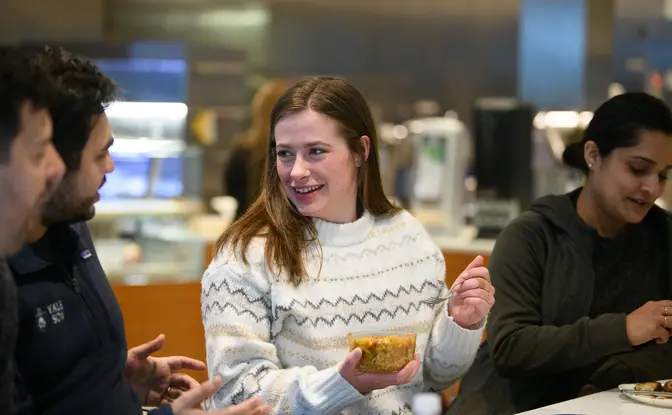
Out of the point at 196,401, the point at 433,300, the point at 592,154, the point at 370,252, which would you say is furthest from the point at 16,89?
the point at 592,154

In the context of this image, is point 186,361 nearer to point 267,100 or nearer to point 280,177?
point 280,177

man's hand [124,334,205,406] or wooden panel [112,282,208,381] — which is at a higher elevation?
man's hand [124,334,205,406]

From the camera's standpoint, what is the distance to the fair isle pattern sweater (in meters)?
1.91

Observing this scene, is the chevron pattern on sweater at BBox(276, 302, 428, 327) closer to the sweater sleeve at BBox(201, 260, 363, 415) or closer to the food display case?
the sweater sleeve at BBox(201, 260, 363, 415)

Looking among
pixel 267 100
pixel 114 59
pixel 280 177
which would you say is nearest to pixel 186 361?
pixel 280 177

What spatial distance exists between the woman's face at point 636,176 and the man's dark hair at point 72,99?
4.65 ft

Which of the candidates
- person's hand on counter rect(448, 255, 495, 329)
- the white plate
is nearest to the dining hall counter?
person's hand on counter rect(448, 255, 495, 329)

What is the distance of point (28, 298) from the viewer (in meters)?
1.51

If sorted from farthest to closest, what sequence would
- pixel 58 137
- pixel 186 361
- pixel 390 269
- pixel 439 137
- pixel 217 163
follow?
1. pixel 217 163
2. pixel 439 137
3. pixel 390 269
4. pixel 186 361
5. pixel 58 137

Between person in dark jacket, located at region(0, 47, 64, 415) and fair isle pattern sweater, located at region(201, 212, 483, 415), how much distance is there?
23.9 inches

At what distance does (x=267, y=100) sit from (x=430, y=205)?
1321 mm

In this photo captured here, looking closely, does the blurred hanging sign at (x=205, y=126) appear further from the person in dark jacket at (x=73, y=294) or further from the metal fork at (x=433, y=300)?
the person in dark jacket at (x=73, y=294)

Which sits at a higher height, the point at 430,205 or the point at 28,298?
the point at 28,298

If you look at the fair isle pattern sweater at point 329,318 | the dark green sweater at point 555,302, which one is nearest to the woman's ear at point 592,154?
the dark green sweater at point 555,302
